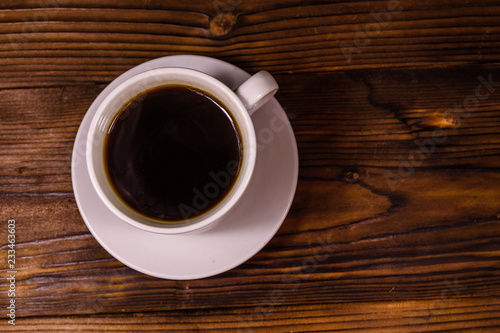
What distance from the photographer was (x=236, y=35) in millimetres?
830

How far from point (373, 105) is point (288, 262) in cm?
36

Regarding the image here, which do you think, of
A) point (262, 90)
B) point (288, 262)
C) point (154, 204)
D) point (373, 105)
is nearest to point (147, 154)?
point (154, 204)

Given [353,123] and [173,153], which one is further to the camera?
[353,123]

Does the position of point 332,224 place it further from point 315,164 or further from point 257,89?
point 257,89

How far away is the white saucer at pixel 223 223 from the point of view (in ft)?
2.31

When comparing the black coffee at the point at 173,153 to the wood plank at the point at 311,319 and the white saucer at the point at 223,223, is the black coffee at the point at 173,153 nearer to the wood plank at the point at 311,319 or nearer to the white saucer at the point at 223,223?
the white saucer at the point at 223,223

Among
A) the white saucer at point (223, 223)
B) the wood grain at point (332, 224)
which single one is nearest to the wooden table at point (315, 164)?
the wood grain at point (332, 224)

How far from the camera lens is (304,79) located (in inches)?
32.8

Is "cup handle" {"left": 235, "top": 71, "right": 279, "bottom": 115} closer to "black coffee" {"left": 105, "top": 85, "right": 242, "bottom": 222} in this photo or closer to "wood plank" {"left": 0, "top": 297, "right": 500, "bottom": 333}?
"black coffee" {"left": 105, "top": 85, "right": 242, "bottom": 222}

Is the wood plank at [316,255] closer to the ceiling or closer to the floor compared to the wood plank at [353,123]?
closer to the floor

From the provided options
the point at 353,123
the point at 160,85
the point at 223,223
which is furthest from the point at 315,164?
the point at 160,85

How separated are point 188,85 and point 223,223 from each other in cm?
24

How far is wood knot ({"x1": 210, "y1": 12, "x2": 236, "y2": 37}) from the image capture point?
0.83 metres

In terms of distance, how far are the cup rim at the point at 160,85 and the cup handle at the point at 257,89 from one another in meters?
0.01
